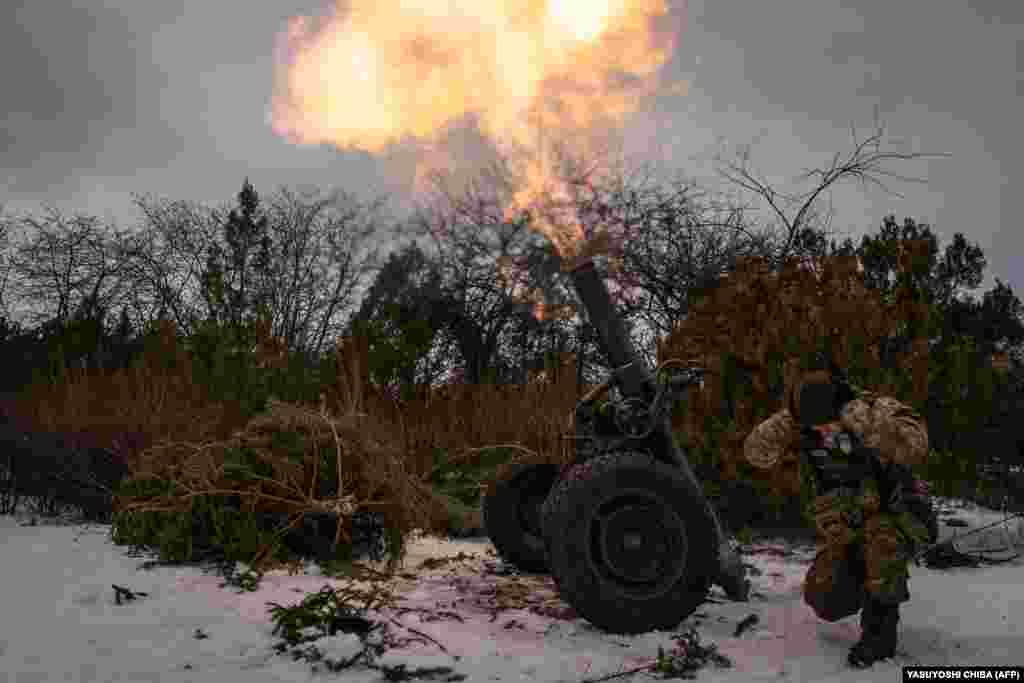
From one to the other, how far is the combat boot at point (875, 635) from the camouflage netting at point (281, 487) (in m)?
2.87

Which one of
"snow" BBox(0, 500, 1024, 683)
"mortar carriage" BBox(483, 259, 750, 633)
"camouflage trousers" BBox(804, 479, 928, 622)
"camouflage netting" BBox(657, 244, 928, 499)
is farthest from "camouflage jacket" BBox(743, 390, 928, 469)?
"camouflage netting" BBox(657, 244, 928, 499)

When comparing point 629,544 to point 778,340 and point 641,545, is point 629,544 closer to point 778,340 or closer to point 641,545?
point 641,545

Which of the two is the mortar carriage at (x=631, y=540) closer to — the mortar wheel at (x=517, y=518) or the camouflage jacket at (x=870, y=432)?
the camouflage jacket at (x=870, y=432)

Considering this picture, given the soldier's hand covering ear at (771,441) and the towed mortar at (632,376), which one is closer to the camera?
the soldier's hand covering ear at (771,441)

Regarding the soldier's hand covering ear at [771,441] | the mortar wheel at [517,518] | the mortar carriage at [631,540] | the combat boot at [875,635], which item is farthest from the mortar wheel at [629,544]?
the mortar wheel at [517,518]

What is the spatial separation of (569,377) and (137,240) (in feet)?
77.9

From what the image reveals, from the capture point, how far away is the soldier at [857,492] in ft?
11.3

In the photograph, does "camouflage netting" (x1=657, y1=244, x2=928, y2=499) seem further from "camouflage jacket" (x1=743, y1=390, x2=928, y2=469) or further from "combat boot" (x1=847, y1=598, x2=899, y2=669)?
"combat boot" (x1=847, y1=598, x2=899, y2=669)

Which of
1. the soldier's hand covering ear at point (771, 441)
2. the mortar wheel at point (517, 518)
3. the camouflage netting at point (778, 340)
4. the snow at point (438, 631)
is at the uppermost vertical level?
the camouflage netting at point (778, 340)

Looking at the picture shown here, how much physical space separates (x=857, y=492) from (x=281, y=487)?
3532mm

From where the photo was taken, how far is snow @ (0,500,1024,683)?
3316 mm

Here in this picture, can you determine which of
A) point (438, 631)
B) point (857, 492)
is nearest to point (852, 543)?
point (857, 492)

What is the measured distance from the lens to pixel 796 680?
3254 mm

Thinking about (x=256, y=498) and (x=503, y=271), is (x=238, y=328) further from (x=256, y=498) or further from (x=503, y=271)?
(x=503, y=271)
